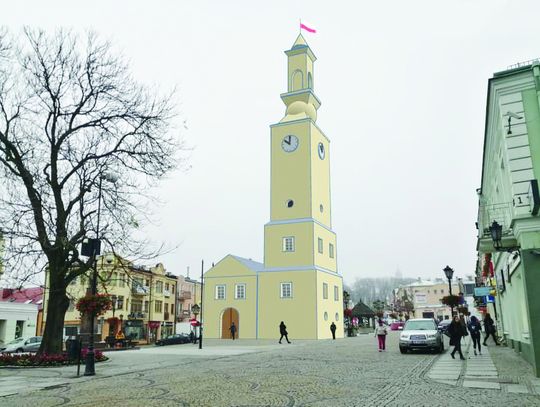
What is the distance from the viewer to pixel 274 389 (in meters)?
12.0

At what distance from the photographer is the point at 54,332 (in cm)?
2175

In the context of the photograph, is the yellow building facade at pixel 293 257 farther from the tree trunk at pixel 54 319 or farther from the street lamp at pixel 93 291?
the street lamp at pixel 93 291

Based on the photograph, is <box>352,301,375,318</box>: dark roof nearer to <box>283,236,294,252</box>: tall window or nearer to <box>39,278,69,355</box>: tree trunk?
<box>283,236,294,252</box>: tall window

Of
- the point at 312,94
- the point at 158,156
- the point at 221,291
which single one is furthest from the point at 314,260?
the point at 158,156

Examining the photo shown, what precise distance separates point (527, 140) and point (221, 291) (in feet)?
127

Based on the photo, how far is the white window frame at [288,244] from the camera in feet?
148

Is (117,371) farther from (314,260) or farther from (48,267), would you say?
(314,260)

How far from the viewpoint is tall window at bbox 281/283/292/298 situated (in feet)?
146

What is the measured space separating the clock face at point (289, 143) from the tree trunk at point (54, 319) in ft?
97.6

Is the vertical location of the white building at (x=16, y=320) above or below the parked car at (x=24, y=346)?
above

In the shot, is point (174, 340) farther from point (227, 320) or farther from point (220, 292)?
point (220, 292)

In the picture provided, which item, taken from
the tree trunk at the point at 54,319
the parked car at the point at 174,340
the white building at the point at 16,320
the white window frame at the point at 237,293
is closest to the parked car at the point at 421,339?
the tree trunk at the point at 54,319

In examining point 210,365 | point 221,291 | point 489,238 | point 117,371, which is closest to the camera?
point 489,238

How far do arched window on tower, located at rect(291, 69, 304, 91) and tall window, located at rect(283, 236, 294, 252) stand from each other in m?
16.1
